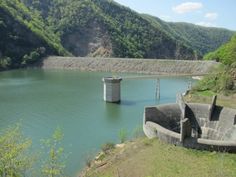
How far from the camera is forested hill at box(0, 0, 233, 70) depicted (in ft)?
317

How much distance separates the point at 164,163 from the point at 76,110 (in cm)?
2154

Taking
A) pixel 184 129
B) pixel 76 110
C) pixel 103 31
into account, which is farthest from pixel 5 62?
pixel 184 129

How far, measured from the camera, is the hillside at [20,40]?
9212 cm

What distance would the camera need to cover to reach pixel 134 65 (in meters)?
77.5

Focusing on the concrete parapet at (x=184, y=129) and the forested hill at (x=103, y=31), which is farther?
the forested hill at (x=103, y=31)

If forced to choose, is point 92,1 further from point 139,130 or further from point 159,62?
point 139,130

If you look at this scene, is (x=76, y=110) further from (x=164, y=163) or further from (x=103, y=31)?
(x=103, y=31)

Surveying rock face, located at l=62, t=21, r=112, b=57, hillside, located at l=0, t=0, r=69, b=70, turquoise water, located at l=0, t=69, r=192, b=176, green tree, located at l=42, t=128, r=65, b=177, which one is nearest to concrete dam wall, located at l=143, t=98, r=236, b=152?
turquoise water, located at l=0, t=69, r=192, b=176

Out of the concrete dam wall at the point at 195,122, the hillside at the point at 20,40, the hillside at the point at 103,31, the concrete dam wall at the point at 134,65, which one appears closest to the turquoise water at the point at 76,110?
the concrete dam wall at the point at 195,122

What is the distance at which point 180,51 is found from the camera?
407 feet

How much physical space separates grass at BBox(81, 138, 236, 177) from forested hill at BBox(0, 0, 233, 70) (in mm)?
72480

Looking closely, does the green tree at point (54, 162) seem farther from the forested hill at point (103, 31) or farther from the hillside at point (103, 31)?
the hillside at point (103, 31)

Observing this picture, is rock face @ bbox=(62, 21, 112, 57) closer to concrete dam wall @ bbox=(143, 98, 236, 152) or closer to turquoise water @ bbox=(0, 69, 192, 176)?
turquoise water @ bbox=(0, 69, 192, 176)

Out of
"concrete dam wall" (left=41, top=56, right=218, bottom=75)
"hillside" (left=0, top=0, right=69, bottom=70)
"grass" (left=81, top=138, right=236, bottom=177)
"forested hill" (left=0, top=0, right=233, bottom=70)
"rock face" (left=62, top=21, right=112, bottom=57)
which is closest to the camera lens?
"grass" (left=81, top=138, right=236, bottom=177)
